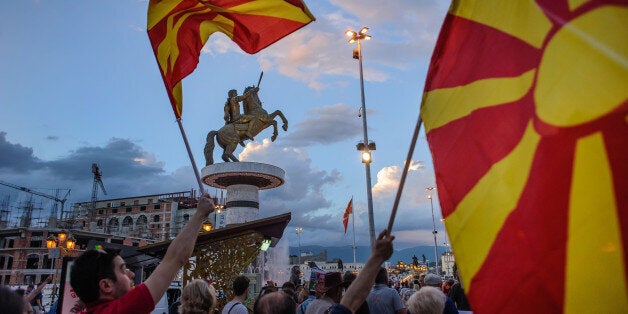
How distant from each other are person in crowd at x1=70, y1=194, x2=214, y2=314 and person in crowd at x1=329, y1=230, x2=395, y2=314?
1.02 m

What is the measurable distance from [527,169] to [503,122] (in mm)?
341

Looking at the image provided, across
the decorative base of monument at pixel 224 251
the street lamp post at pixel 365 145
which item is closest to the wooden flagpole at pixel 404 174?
the decorative base of monument at pixel 224 251

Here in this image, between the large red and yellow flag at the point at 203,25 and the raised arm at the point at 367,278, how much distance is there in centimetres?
286

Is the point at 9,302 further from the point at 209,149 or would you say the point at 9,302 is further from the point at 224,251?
the point at 209,149

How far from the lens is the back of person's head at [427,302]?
4.14m

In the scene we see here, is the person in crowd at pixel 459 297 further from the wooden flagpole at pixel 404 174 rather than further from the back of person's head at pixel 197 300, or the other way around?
the wooden flagpole at pixel 404 174

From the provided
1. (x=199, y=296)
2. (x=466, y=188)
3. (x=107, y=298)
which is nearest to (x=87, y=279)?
(x=107, y=298)

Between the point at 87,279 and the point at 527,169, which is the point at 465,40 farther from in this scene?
the point at 87,279

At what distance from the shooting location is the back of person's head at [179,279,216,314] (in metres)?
3.88

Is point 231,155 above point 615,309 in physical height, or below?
above

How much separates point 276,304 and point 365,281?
0.73 meters

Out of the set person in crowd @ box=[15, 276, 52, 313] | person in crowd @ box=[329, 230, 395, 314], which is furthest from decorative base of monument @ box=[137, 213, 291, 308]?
person in crowd @ box=[329, 230, 395, 314]

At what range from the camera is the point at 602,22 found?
2.27 meters

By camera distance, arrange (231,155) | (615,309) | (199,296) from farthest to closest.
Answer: (231,155)
(199,296)
(615,309)
